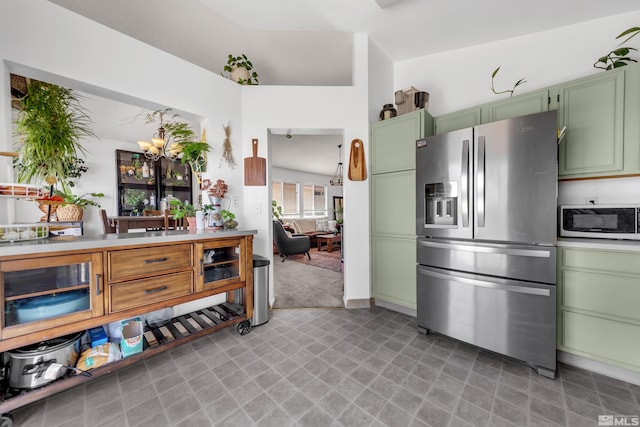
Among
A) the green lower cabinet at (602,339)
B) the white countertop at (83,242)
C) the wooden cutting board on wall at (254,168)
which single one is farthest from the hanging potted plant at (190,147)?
the green lower cabinet at (602,339)

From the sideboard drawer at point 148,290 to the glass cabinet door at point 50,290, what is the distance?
0.08m

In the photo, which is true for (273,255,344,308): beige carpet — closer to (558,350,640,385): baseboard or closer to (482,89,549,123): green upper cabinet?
(558,350,640,385): baseboard

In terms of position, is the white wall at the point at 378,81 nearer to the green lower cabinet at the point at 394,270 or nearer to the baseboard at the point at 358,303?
the green lower cabinet at the point at 394,270

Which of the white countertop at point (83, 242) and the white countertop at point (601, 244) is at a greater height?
the white countertop at point (83, 242)

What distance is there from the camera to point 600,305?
61.6 inches

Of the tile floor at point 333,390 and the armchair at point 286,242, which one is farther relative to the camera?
the armchair at point 286,242

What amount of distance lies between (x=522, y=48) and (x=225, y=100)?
3208mm

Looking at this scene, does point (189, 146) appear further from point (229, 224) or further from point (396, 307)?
point (396, 307)

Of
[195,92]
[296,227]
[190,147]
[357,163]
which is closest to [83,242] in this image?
[190,147]

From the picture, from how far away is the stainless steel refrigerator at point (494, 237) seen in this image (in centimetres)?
160

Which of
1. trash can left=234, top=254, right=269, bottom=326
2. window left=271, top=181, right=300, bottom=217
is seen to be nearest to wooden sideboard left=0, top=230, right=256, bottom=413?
trash can left=234, top=254, right=269, bottom=326

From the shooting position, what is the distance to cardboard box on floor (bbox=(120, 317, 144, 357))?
5.09ft

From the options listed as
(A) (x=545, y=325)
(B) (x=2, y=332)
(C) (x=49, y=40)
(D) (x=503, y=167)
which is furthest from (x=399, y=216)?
(C) (x=49, y=40)

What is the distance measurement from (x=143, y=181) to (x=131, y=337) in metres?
4.42
